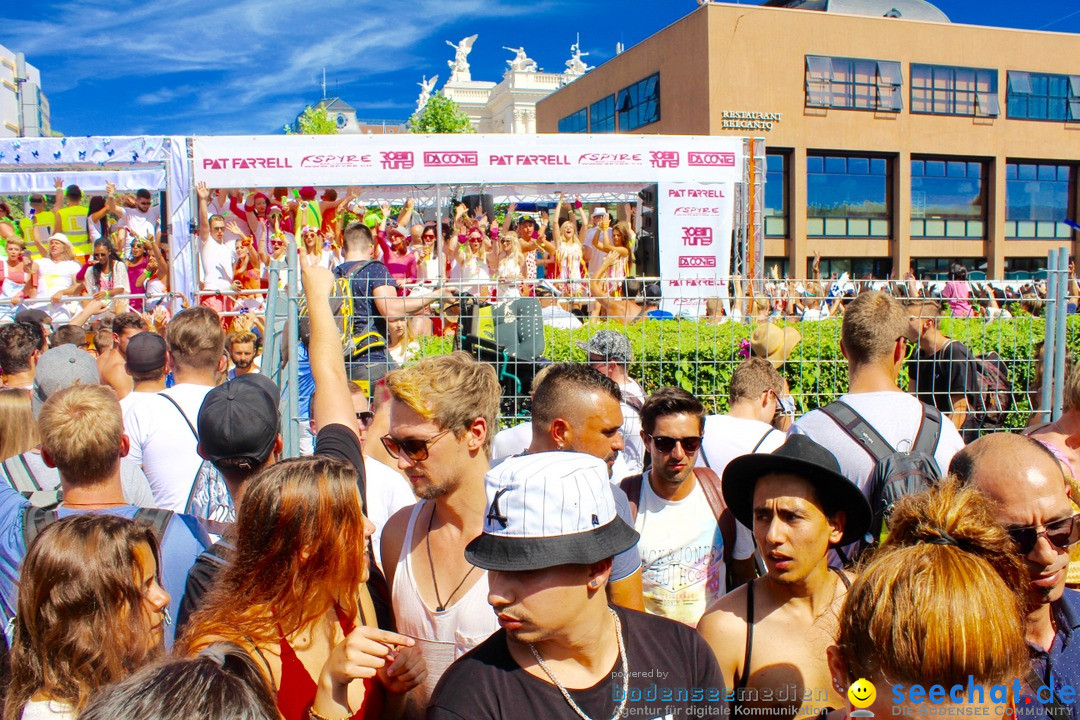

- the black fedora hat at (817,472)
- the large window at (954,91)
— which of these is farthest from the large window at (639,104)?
the black fedora hat at (817,472)

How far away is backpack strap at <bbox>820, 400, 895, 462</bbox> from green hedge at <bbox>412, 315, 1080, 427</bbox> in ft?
6.60

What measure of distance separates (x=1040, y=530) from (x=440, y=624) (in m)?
1.71

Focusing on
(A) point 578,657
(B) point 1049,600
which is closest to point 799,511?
(B) point 1049,600

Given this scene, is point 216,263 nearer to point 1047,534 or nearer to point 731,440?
point 731,440

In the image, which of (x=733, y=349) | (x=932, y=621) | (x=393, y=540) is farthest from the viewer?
(x=733, y=349)

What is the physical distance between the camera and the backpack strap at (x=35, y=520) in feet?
8.58

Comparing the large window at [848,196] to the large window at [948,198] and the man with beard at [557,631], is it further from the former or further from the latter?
the man with beard at [557,631]

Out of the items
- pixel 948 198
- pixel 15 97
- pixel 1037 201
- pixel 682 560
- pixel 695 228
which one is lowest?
pixel 682 560

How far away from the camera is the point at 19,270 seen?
11594 millimetres

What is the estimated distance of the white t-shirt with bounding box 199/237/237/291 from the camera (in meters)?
11.4

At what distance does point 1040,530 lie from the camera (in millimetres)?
2148

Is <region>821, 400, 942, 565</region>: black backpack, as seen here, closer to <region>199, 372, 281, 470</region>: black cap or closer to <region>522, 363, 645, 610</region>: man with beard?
<region>522, 363, 645, 610</region>: man with beard

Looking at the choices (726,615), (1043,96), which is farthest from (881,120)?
(726,615)

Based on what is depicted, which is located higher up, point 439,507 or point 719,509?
point 439,507
